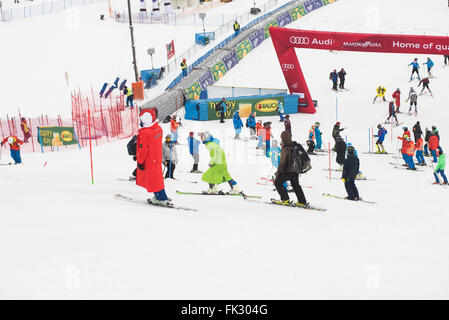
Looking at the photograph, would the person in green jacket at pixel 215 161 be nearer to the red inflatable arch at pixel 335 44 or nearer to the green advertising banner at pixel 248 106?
the green advertising banner at pixel 248 106

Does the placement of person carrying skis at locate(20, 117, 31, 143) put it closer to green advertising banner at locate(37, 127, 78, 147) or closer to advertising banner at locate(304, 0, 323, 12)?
green advertising banner at locate(37, 127, 78, 147)

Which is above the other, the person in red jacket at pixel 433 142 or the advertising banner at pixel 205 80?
the advertising banner at pixel 205 80

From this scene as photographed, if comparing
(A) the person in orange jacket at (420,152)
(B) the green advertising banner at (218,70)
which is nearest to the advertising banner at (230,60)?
(B) the green advertising banner at (218,70)

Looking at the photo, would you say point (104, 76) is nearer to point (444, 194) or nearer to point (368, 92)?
point (368, 92)

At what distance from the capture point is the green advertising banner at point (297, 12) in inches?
1548

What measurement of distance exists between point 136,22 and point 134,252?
39666 mm

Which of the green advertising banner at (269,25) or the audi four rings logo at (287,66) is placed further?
the green advertising banner at (269,25)

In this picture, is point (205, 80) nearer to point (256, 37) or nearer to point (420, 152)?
point (256, 37)

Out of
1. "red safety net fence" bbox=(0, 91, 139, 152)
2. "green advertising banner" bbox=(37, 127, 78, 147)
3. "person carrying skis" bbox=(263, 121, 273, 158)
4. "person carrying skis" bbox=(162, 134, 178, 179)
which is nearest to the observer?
"person carrying skis" bbox=(162, 134, 178, 179)

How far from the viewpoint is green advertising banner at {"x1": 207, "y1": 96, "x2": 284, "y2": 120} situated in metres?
23.7

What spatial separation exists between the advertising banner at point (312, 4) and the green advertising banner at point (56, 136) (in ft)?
90.3

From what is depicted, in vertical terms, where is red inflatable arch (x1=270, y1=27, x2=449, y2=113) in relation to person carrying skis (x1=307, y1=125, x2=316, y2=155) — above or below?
above

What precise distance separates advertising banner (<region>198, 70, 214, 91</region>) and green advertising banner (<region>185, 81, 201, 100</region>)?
0.44 meters

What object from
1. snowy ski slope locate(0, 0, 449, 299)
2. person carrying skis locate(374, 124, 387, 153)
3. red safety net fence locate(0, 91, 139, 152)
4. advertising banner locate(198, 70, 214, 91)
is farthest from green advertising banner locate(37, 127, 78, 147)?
person carrying skis locate(374, 124, 387, 153)
